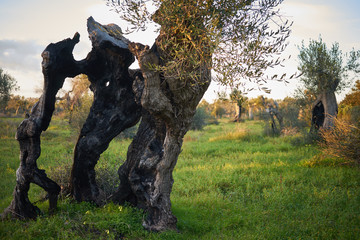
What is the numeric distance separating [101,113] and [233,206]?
4.52 m

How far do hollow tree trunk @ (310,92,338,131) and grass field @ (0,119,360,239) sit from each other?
5399 mm

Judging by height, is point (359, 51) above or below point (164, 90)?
above

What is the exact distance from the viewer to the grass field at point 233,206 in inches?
226

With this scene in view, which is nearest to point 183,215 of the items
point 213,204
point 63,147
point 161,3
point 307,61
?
point 213,204

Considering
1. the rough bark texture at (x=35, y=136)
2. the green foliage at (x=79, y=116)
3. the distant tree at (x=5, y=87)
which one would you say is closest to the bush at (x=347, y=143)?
the rough bark texture at (x=35, y=136)

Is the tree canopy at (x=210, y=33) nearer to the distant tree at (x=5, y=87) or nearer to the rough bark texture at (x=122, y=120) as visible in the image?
the rough bark texture at (x=122, y=120)

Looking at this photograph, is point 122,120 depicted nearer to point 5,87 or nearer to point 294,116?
point 294,116

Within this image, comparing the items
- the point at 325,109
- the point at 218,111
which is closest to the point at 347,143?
the point at 325,109

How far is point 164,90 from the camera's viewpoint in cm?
564

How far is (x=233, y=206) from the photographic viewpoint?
301 inches

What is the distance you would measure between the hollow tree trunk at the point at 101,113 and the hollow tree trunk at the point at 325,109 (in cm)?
1369

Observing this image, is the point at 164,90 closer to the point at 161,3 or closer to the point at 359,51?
the point at 161,3

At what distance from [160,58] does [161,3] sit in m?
1.09

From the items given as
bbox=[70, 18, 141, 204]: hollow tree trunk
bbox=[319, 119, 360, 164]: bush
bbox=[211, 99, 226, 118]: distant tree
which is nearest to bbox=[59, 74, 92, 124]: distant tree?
bbox=[70, 18, 141, 204]: hollow tree trunk
